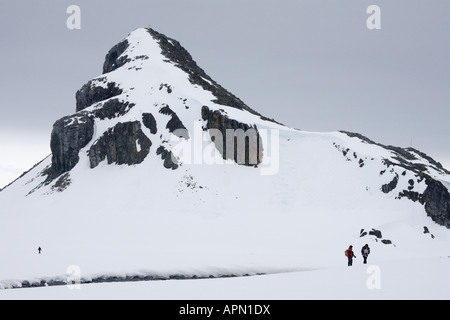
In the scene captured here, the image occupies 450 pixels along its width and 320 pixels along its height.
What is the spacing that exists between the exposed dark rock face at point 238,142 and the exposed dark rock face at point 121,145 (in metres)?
10.7

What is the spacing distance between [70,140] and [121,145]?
893cm

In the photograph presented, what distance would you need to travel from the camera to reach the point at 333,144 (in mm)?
70875

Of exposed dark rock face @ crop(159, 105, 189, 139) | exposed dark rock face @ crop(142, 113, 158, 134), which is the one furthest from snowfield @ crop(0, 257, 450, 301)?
exposed dark rock face @ crop(142, 113, 158, 134)

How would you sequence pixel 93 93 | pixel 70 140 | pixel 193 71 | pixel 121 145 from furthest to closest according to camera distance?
pixel 193 71 → pixel 93 93 → pixel 70 140 → pixel 121 145

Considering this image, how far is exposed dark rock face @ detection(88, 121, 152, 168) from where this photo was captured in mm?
66812

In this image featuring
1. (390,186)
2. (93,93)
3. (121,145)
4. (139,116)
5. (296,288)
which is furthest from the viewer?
(93,93)

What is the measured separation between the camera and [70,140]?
70250mm

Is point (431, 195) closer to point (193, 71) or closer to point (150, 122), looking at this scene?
point (150, 122)

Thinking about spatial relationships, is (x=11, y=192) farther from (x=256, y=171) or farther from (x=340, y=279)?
(x=340, y=279)

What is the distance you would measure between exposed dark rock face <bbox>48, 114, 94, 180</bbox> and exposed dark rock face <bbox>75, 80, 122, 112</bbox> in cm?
878

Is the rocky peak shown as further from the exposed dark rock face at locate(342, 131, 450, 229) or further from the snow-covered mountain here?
the exposed dark rock face at locate(342, 131, 450, 229)

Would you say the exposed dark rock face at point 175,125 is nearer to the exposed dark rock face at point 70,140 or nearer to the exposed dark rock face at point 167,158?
the exposed dark rock face at point 167,158

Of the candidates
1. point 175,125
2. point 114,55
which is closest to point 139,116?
point 175,125
